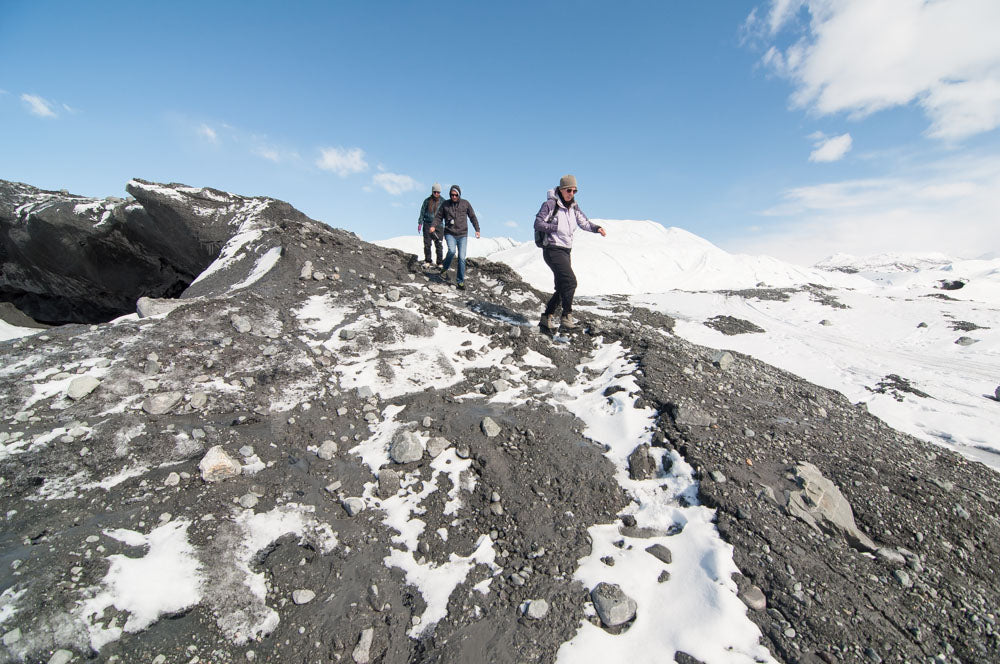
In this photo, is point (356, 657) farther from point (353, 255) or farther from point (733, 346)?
point (733, 346)

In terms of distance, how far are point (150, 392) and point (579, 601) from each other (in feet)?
14.4

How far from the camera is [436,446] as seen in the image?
395 centimetres

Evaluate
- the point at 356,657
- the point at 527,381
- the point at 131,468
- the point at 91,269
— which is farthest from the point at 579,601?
the point at 91,269

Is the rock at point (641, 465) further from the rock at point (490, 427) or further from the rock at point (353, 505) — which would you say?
the rock at point (353, 505)

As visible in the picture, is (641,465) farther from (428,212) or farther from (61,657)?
(428,212)

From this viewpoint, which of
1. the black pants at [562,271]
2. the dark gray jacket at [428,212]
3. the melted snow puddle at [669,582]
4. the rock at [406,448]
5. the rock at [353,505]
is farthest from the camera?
the dark gray jacket at [428,212]

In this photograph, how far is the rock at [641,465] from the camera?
3.69 metres

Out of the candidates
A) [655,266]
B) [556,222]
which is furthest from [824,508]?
[655,266]

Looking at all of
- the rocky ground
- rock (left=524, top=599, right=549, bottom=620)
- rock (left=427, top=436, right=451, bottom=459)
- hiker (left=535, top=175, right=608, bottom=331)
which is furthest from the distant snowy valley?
rock (left=427, top=436, right=451, bottom=459)

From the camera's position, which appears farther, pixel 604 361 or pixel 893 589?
pixel 604 361

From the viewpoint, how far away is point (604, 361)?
5891 millimetres

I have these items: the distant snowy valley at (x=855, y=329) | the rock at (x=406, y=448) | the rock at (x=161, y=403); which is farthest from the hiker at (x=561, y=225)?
the distant snowy valley at (x=855, y=329)

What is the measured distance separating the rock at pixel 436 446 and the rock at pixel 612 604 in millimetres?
1760

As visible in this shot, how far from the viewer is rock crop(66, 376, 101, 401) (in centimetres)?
→ 406
